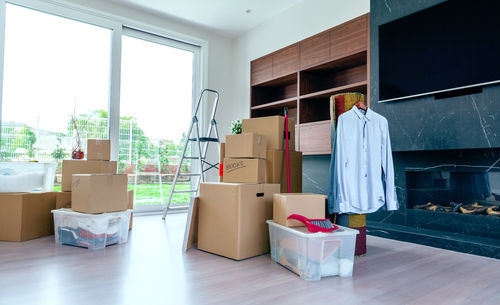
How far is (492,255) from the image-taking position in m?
2.12

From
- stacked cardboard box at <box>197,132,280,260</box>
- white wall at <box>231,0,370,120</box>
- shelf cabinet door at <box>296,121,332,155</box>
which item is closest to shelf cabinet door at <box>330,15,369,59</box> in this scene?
white wall at <box>231,0,370,120</box>

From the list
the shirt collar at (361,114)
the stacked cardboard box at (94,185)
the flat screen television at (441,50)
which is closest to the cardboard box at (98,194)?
the stacked cardboard box at (94,185)

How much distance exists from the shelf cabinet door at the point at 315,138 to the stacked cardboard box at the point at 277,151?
801 mm

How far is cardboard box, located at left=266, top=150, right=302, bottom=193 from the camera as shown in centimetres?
237

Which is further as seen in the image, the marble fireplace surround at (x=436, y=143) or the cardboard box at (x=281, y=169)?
the cardboard box at (x=281, y=169)

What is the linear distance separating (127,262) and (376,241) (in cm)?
181

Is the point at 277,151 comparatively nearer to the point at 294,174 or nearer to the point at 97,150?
the point at 294,174

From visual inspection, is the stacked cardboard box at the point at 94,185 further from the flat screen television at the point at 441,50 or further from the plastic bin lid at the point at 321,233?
the flat screen television at the point at 441,50

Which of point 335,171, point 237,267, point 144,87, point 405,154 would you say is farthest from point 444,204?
point 144,87

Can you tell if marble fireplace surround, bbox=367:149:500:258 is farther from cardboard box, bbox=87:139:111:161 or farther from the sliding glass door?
the sliding glass door

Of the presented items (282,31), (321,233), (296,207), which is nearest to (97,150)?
(296,207)

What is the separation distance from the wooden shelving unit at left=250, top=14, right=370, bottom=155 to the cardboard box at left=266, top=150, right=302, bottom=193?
804mm

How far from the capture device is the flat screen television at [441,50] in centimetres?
223

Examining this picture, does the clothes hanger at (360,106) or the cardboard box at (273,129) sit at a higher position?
the clothes hanger at (360,106)
